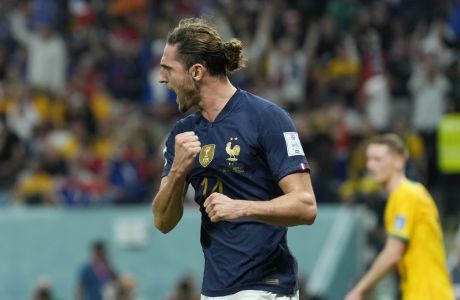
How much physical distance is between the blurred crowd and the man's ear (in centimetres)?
845

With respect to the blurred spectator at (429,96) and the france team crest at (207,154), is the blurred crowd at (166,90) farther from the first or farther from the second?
the france team crest at (207,154)

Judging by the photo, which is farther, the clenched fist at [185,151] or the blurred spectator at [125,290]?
the blurred spectator at [125,290]

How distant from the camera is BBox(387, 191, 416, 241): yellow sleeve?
757 cm

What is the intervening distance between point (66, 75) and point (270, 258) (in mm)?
14753

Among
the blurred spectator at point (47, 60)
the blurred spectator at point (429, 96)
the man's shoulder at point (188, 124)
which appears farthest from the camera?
the blurred spectator at point (47, 60)

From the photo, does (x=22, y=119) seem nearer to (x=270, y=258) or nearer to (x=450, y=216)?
(x=450, y=216)

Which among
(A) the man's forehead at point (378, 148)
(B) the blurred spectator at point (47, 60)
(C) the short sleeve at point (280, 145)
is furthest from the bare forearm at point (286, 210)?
(B) the blurred spectator at point (47, 60)

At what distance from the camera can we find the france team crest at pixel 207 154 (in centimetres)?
556

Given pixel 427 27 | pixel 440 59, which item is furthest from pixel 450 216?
pixel 427 27

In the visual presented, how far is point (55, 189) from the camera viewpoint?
52.4 ft

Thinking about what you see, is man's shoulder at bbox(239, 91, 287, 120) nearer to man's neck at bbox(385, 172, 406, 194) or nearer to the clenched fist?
the clenched fist

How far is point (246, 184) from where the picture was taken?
219 inches

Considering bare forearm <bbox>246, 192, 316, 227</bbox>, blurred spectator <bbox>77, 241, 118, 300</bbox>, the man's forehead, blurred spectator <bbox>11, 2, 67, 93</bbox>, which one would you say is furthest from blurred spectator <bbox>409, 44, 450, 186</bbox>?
bare forearm <bbox>246, 192, 316, 227</bbox>

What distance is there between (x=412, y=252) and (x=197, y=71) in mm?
2559
